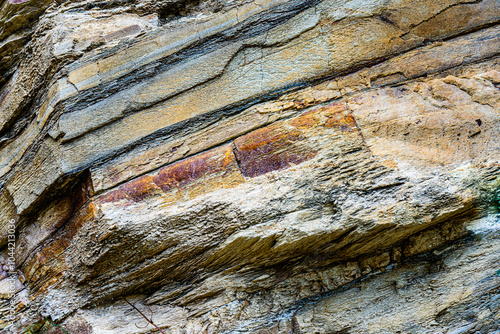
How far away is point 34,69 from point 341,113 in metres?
3.30

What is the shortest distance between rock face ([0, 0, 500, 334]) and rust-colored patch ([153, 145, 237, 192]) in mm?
14

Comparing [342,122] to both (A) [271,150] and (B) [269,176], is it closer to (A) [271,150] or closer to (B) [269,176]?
(A) [271,150]

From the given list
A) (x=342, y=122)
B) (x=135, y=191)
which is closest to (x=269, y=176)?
(x=342, y=122)

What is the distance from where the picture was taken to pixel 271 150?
3105mm

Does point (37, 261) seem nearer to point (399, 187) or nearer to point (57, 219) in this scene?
point (57, 219)

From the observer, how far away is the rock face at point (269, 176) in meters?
2.88

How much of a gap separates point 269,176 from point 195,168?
2.15ft

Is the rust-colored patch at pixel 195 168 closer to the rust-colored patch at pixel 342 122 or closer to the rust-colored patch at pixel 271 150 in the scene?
the rust-colored patch at pixel 271 150

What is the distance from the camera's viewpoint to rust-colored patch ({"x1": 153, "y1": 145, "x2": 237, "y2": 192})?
3.12m

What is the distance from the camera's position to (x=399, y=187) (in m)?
2.82

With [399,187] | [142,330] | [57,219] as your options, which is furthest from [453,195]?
[57,219]

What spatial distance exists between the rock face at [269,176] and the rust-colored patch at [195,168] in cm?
1

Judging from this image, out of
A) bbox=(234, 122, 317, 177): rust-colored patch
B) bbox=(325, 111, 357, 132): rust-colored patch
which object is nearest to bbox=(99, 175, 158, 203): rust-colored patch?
bbox=(234, 122, 317, 177): rust-colored patch

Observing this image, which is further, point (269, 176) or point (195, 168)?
point (195, 168)
